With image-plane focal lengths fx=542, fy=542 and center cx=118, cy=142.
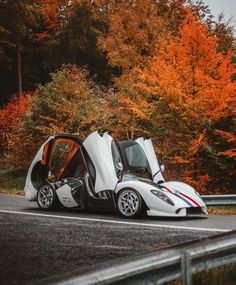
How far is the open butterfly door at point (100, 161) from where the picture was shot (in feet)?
34.0

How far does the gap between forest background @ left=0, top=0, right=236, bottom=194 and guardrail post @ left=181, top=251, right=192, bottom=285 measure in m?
15.7

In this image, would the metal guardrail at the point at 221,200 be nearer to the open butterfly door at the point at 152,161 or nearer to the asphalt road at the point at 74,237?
the asphalt road at the point at 74,237

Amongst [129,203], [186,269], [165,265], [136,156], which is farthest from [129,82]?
[165,265]

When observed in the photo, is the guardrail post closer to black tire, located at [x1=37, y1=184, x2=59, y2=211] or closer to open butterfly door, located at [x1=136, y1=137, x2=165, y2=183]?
open butterfly door, located at [x1=136, y1=137, x2=165, y2=183]

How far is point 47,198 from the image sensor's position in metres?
11.3

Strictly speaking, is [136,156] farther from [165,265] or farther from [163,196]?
[165,265]

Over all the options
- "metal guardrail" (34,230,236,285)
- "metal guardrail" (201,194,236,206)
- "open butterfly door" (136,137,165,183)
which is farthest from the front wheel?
"metal guardrail" (34,230,236,285)

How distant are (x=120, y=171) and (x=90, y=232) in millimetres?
2347

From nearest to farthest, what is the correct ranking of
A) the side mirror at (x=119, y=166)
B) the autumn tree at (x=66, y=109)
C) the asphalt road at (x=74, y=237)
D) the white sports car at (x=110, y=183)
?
the asphalt road at (x=74, y=237) < the white sports car at (x=110, y=183) < the side mirror at (x=119, y=166) < the autumn tree at (x=66, y=109)

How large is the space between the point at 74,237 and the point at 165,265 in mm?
4296

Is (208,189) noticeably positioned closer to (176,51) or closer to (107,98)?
(176,51)

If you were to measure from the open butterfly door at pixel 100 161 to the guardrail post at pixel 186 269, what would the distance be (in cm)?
638

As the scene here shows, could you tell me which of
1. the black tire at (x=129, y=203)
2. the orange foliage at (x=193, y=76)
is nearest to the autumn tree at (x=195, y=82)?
the orange foliage at (x=193, y=76)

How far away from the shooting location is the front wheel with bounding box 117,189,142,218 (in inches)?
394
